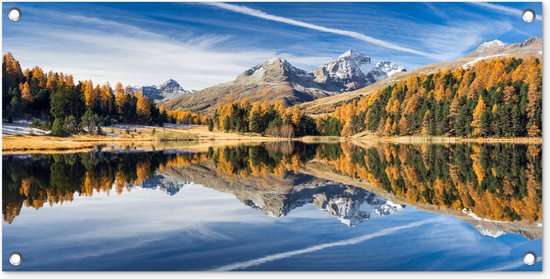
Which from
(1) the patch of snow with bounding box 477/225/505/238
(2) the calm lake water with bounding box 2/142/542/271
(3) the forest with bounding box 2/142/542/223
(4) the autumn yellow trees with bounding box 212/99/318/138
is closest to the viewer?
(2) the calm lake water with bounding box 2/142/542/271

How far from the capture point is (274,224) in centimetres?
737

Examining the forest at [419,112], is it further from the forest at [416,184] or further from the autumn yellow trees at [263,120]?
the forest at [416,184]

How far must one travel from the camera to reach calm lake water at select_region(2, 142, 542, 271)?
18.4 feet

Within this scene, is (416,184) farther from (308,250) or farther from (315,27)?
(308,250)

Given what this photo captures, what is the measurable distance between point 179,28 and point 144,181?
5121mm

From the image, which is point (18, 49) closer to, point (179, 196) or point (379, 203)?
point (179, 196)

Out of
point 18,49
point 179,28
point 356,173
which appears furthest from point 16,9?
point 356,173

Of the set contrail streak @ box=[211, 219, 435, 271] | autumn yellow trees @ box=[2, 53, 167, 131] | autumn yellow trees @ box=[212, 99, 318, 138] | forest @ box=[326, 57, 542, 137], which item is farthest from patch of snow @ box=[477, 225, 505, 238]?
autumn yellow trees @ box=[212, 99, 318, 138]

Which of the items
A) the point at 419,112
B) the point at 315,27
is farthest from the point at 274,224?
the point at 419,112

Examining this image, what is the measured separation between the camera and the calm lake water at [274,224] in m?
5.59

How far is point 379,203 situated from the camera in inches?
368

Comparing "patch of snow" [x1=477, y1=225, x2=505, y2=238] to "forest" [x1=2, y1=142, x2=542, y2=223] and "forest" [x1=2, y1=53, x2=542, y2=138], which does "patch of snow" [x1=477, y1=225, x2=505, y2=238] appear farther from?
"forest" [x1=2, y1=53, x2=542, y2=138]

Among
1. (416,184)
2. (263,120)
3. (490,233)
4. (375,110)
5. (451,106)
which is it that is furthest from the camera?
(263,120)

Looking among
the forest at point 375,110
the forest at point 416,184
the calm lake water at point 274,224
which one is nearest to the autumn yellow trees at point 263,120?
the forest at point 375,110
